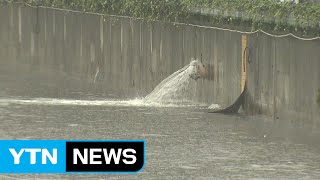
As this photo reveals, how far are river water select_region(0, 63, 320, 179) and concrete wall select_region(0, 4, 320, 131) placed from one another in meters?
0.69

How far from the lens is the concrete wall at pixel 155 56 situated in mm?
28172

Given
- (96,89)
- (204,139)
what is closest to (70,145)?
(204,139)

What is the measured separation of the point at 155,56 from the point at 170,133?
818 centimetres

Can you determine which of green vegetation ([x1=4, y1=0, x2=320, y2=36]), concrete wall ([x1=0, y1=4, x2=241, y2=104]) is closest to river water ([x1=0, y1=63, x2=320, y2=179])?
concrete wall ([x1=0, y1=4, x2=241, y2=104])

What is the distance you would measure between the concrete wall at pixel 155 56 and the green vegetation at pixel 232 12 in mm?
282

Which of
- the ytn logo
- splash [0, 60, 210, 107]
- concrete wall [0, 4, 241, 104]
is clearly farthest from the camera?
splash [0, 60, 210, 107]

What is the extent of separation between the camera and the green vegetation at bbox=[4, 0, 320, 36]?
28.8 metres

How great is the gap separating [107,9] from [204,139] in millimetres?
12801

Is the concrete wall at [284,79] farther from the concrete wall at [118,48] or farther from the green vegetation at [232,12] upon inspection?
the concrete wall at [118,48]

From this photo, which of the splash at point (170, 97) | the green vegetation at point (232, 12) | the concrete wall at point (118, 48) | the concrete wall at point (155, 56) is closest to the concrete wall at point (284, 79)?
the concrete wall at point (155, 56)

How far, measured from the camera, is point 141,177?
21281 mm

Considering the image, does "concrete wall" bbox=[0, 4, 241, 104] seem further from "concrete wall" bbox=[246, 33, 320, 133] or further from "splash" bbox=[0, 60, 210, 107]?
"concrete wall" bbox=[246, 33, 320, 133]

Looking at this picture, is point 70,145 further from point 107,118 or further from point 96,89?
point 96,89

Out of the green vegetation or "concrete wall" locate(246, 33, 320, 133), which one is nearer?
"concrete wall" locate(246, 33, 320, 133)
